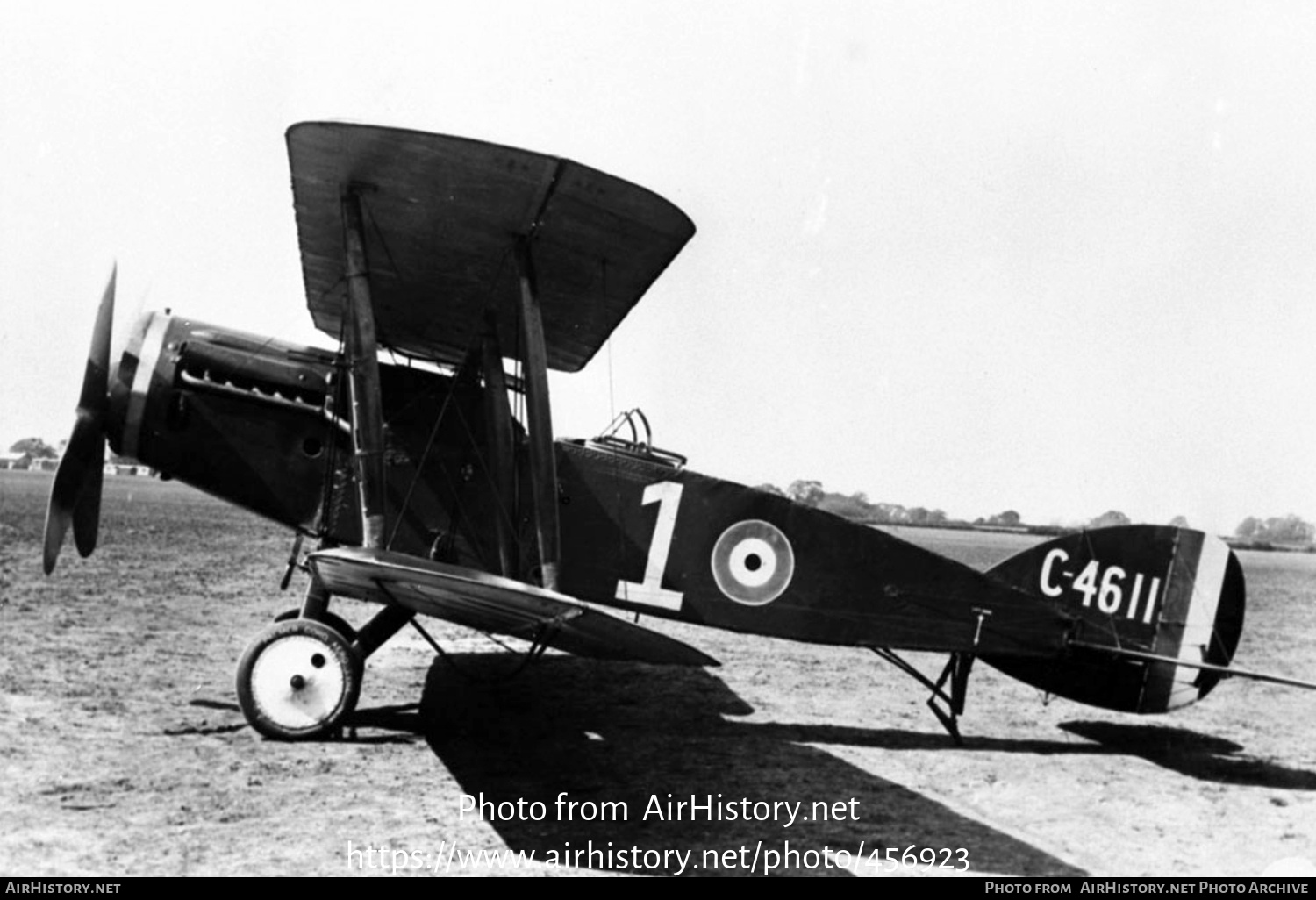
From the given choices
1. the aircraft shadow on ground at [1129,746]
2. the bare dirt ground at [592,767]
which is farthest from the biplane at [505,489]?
the bare dirt ground at [592,767]

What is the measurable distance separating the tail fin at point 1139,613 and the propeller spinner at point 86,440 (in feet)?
18.8

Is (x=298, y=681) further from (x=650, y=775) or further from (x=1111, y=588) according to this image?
(x=1111, y=588)

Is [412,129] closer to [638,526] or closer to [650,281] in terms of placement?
[650,281]

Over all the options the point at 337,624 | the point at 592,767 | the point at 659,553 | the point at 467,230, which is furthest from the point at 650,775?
the point at 467,230

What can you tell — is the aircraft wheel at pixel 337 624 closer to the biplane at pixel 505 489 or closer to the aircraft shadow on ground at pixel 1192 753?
the biplane at pixel 505 489

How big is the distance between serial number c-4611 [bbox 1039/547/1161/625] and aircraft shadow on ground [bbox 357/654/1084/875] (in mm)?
2052

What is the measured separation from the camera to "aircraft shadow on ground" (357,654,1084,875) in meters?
4.55

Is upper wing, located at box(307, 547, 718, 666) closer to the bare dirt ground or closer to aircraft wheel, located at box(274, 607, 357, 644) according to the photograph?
the bare dirt ground

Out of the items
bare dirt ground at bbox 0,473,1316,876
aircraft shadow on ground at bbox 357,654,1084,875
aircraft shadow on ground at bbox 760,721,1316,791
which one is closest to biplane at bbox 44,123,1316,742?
aircraft shadow on ground at bbox 760,721,1316,791

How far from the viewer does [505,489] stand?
630 centimetres

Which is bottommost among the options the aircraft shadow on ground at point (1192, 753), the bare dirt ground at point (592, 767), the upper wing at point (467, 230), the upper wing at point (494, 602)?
the bare dirt ground at point (592, 767)

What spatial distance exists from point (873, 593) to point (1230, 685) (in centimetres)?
609

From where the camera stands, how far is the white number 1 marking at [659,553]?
21.7 feet
